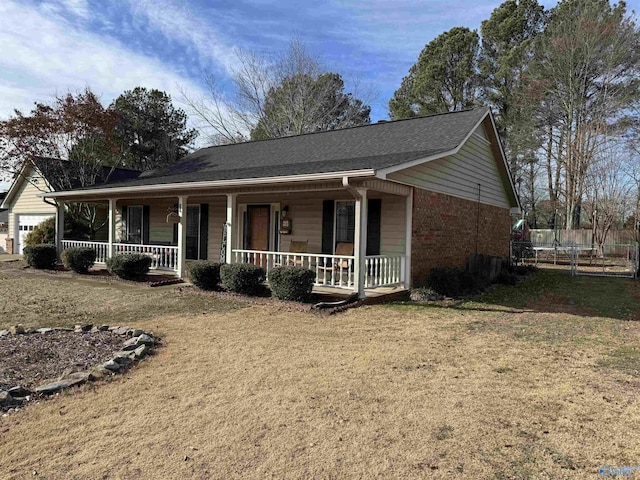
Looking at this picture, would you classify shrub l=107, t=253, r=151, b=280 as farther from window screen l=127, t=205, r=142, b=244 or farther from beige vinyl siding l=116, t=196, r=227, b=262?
window screen l=127, t=205, r=142, b=244

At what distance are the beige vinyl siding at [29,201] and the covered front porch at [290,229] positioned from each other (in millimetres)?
6267

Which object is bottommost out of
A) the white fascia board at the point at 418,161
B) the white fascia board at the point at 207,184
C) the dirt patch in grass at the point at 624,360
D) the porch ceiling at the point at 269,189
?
the dirt patch in grass at the point at 624,360

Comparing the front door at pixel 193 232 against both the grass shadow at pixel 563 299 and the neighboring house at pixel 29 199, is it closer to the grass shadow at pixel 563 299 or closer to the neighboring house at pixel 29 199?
the neighboring house at pixel 29 199

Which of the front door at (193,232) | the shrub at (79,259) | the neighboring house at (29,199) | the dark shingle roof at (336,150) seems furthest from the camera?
the neighboring house at (29,199)

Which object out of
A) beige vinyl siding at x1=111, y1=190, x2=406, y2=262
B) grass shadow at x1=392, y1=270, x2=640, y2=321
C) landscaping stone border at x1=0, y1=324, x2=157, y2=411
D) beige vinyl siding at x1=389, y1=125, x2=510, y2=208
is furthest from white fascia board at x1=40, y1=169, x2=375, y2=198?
landscaping stone border at x1=0, y1=324, x2=157, y2=411

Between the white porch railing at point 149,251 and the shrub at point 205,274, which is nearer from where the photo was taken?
the shrub at point 205,274

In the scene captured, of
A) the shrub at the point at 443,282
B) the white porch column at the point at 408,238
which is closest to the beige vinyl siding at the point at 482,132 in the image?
the white porch column at the point at 408,238

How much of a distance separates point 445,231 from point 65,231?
616 inches

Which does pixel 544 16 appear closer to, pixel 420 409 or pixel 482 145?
pixel 482 145

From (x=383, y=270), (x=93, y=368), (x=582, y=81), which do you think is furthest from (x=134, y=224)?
(x=582, y=81)

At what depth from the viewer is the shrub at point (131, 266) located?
464 inches

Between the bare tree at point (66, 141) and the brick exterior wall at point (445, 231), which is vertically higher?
the bare tree at point (66, 141)

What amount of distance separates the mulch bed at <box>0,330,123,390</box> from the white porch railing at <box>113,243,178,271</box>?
261 inches

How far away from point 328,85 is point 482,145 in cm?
1781
